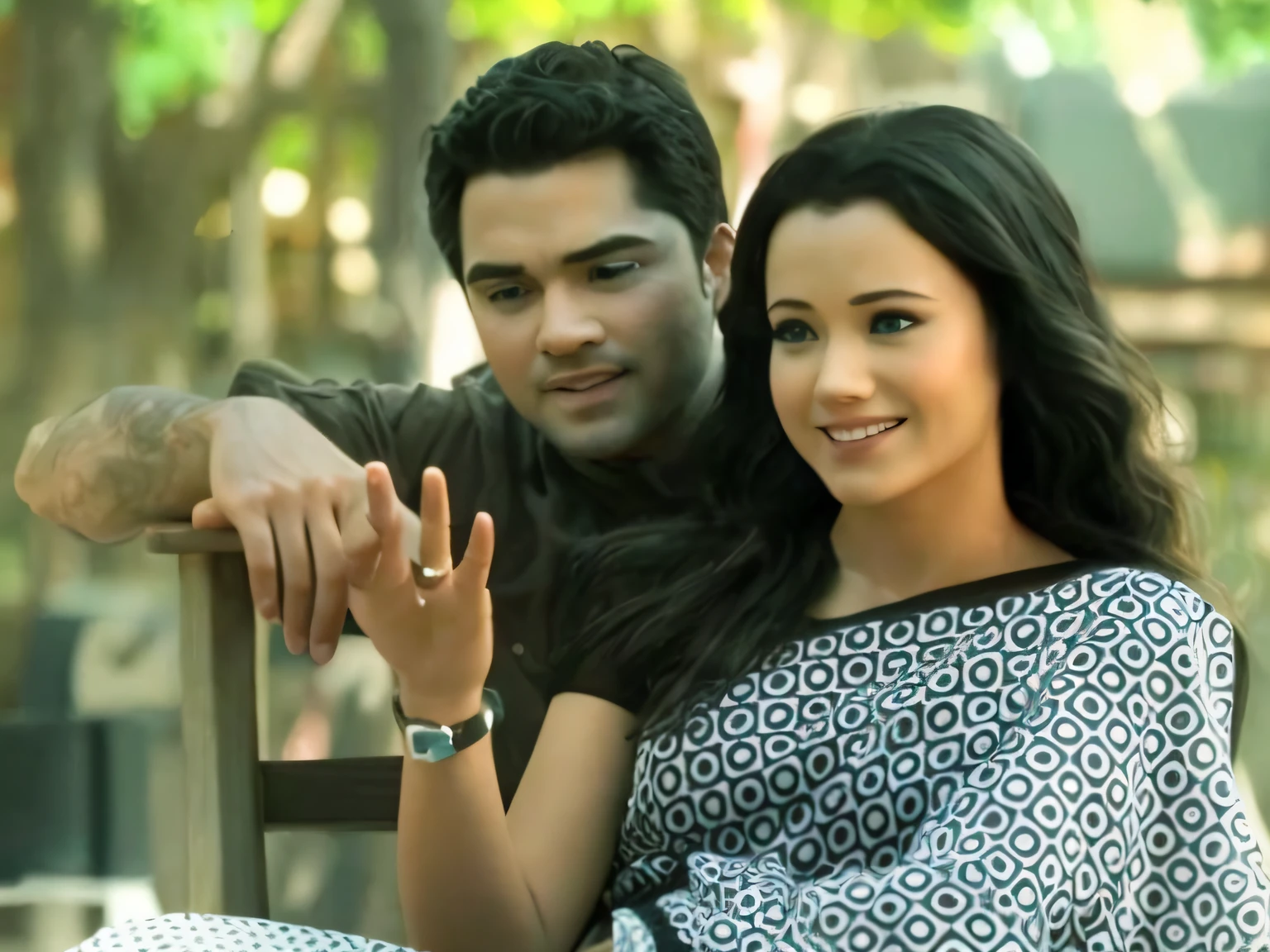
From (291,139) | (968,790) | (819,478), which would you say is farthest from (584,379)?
(291,139)

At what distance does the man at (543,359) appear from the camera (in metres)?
1.06

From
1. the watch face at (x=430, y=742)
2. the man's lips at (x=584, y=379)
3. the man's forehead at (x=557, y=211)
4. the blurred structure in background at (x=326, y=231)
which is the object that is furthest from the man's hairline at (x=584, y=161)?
the watch face at (x=430, y=742)

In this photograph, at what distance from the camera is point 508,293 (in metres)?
1.10

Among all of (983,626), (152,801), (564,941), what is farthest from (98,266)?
(983,626)

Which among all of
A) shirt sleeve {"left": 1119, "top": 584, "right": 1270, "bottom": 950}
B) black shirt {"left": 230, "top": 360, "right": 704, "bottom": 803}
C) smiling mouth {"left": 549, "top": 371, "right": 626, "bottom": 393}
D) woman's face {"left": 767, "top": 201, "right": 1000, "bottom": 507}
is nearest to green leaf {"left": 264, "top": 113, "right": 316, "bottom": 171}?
black shirt {"left": 230, "top": 360, "right": 704, "bottom": 803}

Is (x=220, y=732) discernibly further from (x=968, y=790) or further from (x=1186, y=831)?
(x=1186, y=831)

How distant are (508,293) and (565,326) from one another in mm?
74

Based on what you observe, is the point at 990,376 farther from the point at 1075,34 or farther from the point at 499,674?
the point at 1075,34

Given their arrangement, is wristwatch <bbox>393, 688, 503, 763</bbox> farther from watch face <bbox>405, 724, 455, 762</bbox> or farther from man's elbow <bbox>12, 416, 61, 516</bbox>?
man's elbow <bbox>12, 416, 61, 516</bbox>

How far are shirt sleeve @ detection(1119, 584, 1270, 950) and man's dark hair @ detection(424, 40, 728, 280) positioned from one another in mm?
524

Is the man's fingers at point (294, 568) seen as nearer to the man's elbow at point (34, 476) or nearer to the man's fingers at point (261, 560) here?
the man's fingers at point (261, 560)

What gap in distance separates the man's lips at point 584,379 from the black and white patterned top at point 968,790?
0.29 m

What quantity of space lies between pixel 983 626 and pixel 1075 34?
2.38ft

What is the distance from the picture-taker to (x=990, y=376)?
87 cm
